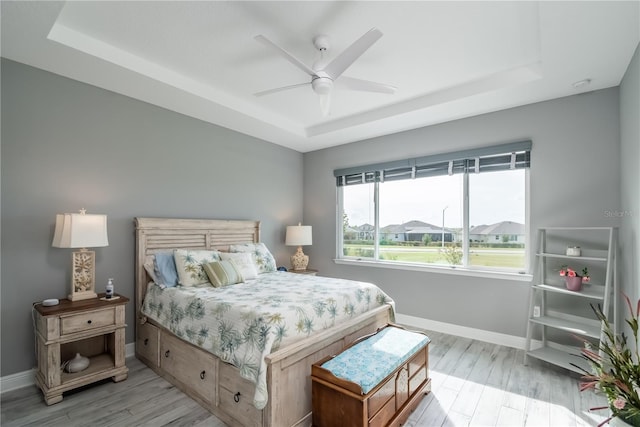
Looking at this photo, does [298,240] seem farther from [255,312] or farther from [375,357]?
[375,357]

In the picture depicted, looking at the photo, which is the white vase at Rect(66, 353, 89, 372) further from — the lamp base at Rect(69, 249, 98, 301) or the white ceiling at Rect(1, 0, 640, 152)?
the white ceiling at Rect(1, 0, 640, 152)

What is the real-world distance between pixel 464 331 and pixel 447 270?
736 millimetres

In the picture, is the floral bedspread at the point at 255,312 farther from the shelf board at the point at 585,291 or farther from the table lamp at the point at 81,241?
the shelf board at the point at 585,291

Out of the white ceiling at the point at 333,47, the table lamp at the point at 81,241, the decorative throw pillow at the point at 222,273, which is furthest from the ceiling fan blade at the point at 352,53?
the table lamp at the point at 81,241

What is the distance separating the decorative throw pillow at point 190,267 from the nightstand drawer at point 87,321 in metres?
0.59

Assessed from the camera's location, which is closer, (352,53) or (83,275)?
(352,53)

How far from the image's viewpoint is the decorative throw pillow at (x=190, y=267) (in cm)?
292

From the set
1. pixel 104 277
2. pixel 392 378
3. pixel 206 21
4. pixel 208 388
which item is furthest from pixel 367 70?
pixel 104 277

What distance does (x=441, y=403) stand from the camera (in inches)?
92.3

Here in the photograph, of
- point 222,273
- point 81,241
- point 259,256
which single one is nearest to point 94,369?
point 81,241

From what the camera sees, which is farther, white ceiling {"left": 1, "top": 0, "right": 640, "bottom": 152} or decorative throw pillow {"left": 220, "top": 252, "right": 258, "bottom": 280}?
decorative throw pillow {"left": 220, "top": 252, "right": 258, "bottom": 280}

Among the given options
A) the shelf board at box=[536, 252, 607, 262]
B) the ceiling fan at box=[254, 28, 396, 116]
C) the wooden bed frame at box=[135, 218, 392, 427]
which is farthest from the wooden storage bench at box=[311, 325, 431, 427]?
the ceiling fan at box=[254, 28, 396, 116]

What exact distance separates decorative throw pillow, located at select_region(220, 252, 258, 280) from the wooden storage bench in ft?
4.86

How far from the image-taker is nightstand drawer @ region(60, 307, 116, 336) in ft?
7.70
